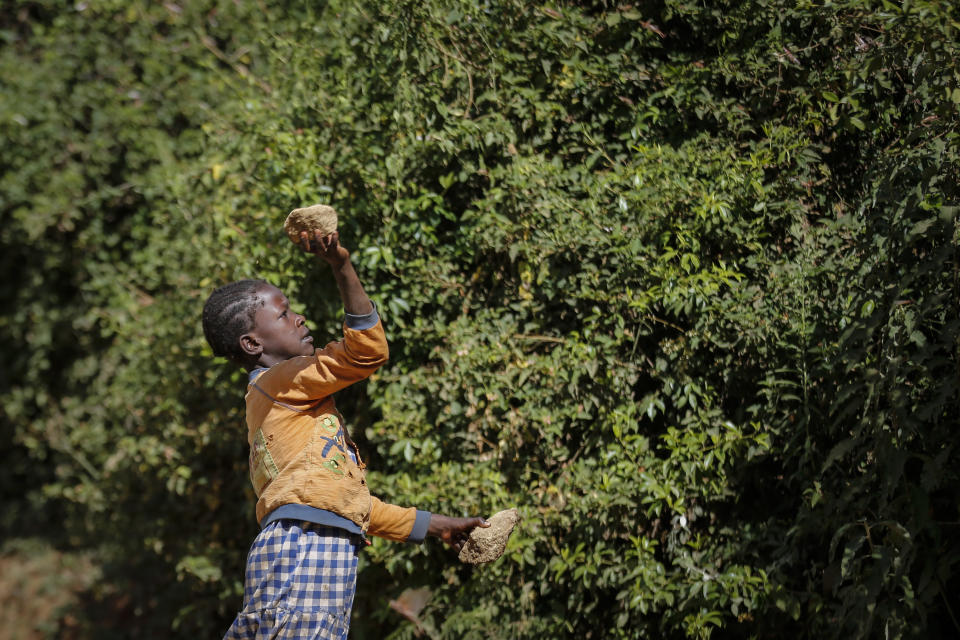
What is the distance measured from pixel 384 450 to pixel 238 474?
1154 millimetres

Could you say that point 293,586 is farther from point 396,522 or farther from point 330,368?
point 330,368

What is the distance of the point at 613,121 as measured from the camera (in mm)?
3566

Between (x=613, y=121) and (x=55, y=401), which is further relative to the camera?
(x=55, y=401)

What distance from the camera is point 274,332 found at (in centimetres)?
270

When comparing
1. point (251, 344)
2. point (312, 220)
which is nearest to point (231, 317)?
point (251, 344)

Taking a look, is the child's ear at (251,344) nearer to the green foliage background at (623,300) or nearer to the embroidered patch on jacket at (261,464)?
the embroidered patch on jacket at (261,464)

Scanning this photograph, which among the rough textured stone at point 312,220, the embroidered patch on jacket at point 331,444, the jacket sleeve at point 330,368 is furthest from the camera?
the embroidered patch on jacket at point 331,444

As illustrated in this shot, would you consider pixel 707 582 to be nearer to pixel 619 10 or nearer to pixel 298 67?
pixel 619 10

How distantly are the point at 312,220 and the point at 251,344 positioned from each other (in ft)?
2.01

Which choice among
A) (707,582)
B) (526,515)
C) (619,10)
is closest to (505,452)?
(526,515)

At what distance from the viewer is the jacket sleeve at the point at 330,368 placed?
2436 millimetres

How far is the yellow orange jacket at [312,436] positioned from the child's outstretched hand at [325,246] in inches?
7.4

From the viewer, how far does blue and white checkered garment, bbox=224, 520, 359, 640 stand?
8.03ft

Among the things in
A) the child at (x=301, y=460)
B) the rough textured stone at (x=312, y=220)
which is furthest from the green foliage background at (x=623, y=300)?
the rough textured stone at (x=312, y=220)
